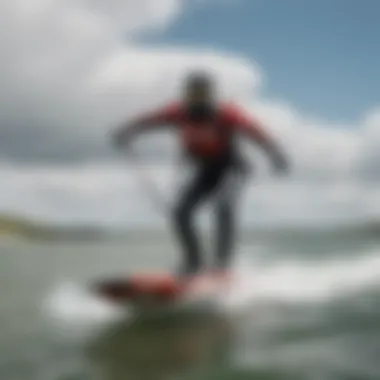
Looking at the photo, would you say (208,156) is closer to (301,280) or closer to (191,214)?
(191,214)

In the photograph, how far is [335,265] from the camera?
4258 millimetres

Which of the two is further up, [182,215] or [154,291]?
[182,215]

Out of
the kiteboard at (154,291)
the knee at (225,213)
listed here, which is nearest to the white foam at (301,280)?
the kiteboard at (154,291)

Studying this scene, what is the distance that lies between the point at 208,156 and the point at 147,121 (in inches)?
10.7

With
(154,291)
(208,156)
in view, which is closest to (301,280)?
(208,156)

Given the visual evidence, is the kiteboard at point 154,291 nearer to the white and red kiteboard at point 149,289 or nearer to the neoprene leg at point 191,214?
the white and red kiteboard at point 149,289

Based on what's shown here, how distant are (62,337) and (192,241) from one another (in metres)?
0.71

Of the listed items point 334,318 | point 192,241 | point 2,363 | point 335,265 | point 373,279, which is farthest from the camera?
point 335,265

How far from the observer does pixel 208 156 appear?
11.0 feet

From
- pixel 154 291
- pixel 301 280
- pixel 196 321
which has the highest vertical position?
pixel 301 280

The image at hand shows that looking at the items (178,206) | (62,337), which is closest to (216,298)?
(178,206)

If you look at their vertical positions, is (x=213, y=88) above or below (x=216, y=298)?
above

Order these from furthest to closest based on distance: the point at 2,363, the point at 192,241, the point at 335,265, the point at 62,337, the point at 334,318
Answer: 1. the point at 335,265
2. the point at 192,241
3. the point at 334,318
4. the point at 62,337
5. the point at 2,363

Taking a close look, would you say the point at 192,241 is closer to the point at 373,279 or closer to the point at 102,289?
the point at 102,289
